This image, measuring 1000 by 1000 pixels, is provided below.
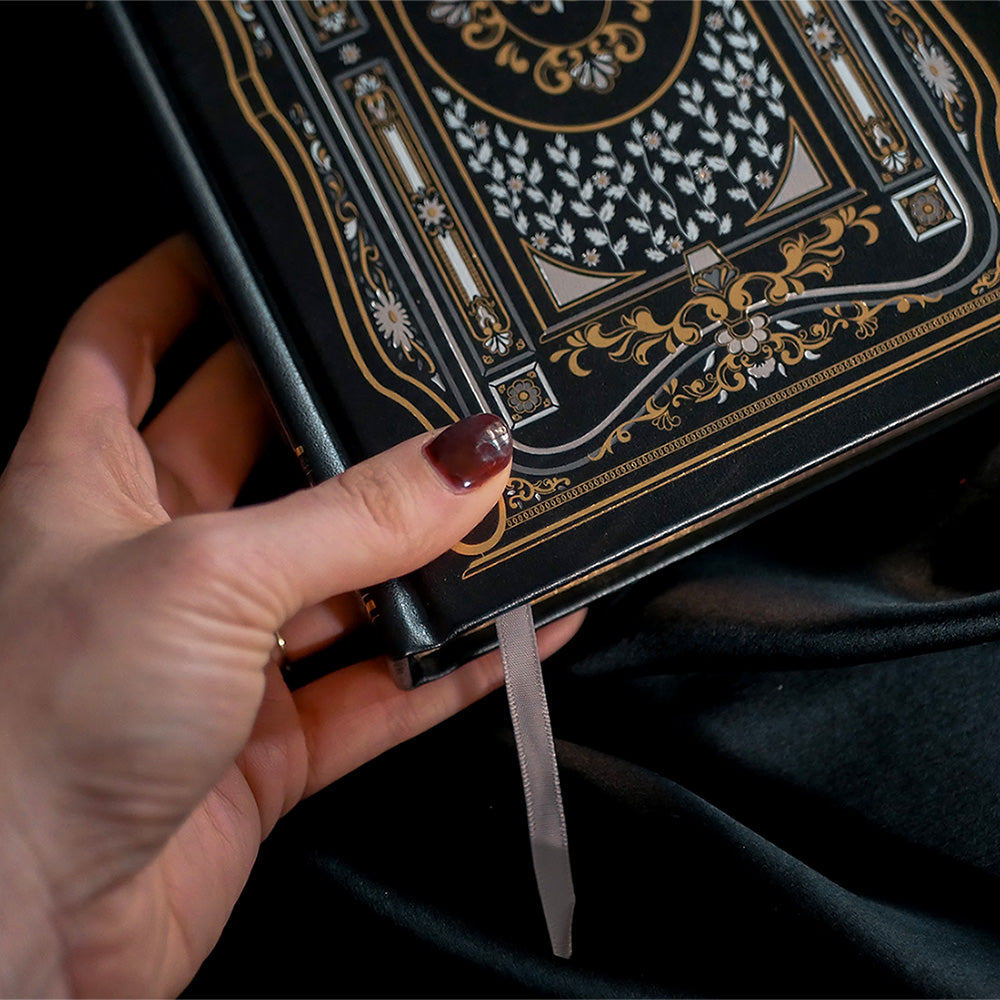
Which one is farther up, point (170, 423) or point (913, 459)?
point (170, 423)

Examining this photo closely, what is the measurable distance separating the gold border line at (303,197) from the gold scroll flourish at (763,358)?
102 millimetres

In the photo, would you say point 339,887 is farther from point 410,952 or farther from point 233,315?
point 233,315

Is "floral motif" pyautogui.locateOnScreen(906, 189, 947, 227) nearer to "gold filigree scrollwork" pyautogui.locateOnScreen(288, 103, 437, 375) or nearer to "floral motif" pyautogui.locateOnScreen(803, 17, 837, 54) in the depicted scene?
"floral motif" pyautogui.locateOnScreen(803, 17, 837, 54)

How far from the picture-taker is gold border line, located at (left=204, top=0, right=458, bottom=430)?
1.64 feet

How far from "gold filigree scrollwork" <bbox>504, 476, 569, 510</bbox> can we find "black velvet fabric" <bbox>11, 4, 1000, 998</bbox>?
14 cm

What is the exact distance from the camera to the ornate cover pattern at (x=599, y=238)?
0.49 m

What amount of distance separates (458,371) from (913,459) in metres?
0.30

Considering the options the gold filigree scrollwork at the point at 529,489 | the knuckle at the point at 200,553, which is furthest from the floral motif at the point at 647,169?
the knuckle at the point at 200,553

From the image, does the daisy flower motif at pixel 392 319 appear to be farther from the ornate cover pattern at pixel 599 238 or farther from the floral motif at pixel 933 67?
the floral motif at pixel 933 67

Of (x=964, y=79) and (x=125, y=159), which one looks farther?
(x=125, y=159)

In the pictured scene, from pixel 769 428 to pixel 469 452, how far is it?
6.2 inches

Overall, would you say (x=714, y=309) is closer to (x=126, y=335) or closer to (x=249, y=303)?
(x=249, y=303)

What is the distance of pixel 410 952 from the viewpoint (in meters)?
0.53

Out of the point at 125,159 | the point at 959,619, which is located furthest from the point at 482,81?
the point at 959,619
